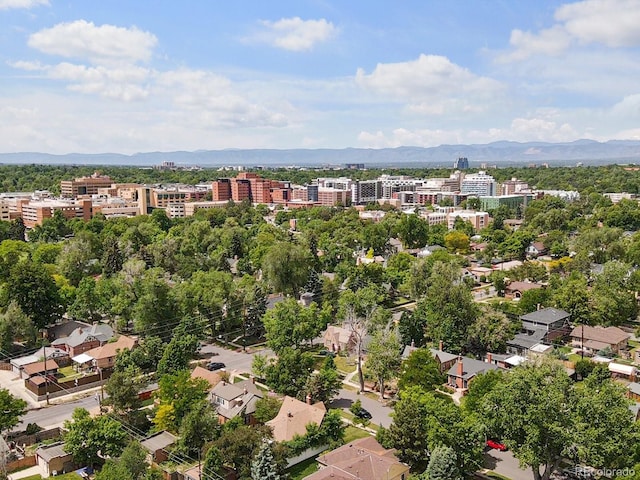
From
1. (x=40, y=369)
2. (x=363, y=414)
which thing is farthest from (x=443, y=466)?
(x=40, y=369)

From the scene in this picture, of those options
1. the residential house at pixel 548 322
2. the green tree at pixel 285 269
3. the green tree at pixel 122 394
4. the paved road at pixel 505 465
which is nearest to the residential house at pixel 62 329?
the green tree at pixel 285 269

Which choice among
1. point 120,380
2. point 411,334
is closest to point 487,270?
point 411,334

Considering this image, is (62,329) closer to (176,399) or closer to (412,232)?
(176,399)

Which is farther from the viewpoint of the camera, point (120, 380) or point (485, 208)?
point (485, 208)

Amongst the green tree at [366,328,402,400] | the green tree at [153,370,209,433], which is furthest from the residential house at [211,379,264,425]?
the green tree at [366,328,402,400]

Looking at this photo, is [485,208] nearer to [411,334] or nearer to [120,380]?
[411,334]

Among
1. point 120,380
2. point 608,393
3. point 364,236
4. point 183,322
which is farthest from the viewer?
point 364,236
